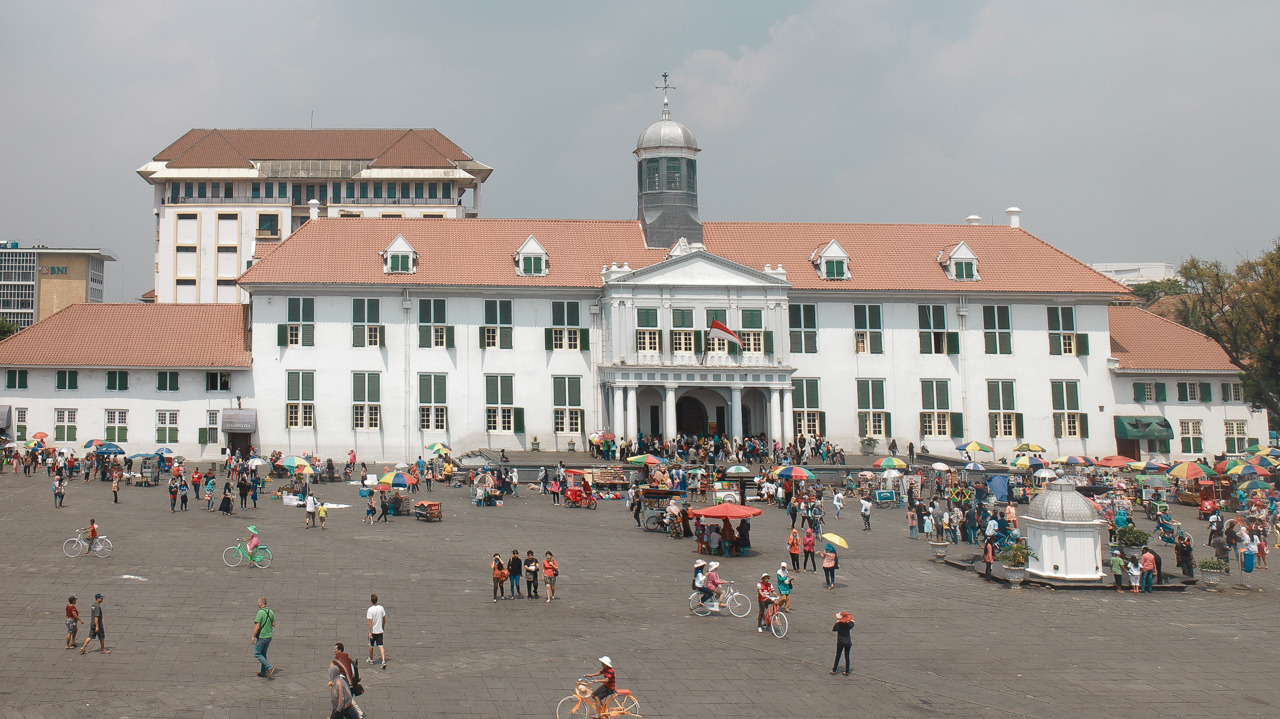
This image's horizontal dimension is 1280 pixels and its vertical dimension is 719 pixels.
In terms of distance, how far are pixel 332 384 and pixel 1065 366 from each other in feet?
131

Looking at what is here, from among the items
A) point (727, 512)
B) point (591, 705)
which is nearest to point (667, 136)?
point (727, 512)

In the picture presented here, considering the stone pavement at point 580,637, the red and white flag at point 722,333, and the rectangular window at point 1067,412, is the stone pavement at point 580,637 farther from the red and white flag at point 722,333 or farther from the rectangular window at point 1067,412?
the rectangular window at point 1067,412

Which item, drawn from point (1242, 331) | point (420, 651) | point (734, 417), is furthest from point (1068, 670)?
point (1242, 331)

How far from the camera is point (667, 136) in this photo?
6719cm

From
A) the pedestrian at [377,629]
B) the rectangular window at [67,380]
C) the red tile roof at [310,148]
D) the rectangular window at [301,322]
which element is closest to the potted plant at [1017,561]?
the pedestrian at [377,629]

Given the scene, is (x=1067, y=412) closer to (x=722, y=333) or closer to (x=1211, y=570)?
(x=722, y=333)

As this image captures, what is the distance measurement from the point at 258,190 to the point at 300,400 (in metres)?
42.2

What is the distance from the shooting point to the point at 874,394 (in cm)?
6338

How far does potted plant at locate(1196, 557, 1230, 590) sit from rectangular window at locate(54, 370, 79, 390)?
51910mm

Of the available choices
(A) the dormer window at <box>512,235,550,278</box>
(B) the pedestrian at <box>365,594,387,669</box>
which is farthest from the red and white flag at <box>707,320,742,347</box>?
(B) the pedestrian at <box>365,594,387,669</box>

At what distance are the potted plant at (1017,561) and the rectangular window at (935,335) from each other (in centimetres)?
3313

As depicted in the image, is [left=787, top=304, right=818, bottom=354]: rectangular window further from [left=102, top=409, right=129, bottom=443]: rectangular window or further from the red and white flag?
[left=102, top=409, right=129, bottom=443]: rectangular window

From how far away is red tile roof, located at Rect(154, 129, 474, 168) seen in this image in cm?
9612

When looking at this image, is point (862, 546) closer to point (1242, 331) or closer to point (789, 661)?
point (789, 661)
